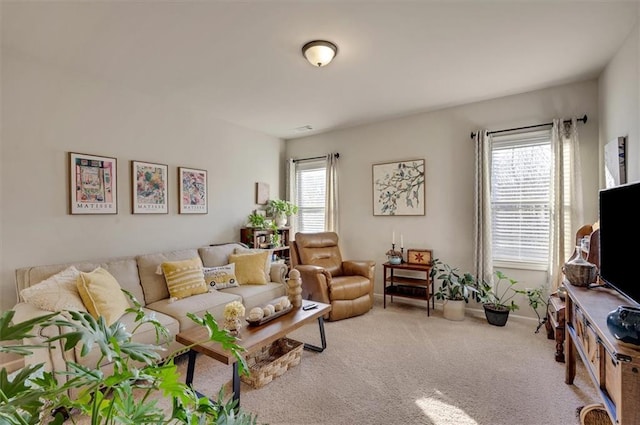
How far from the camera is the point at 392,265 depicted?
3.92 m

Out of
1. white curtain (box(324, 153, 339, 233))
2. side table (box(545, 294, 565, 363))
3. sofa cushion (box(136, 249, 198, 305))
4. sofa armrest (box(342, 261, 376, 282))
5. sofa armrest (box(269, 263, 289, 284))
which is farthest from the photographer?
white curtain (box(324, 153, 339, 233))

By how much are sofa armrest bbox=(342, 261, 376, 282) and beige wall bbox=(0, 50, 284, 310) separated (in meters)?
1.82

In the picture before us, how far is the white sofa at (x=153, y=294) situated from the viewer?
2.01m

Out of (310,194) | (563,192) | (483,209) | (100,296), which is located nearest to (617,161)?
(563,192)

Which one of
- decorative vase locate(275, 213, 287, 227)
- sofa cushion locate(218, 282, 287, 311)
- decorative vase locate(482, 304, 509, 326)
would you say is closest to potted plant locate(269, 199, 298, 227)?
decorative vase locate(275, 213, 287, 227)

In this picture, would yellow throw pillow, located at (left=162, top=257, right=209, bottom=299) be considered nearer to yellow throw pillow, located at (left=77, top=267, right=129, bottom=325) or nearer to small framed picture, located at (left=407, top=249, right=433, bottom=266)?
yellow throw pillow, located at (left=77, top=267, right=129, bottom=325)

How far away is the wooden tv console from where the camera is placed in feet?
3.84

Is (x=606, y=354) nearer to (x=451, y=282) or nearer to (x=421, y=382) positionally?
(x=421, y=382)

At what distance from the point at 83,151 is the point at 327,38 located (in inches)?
100

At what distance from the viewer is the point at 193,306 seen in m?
2.74

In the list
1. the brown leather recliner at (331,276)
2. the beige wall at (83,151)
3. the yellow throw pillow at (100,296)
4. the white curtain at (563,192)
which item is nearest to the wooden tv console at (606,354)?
the white curtain at (563,192)

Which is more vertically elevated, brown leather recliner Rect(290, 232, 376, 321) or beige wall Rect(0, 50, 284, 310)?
beige wall Rect(0, 50, 284, 310)

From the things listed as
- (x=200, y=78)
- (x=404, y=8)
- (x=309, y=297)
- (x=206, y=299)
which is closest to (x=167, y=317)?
(x=206, y=299)

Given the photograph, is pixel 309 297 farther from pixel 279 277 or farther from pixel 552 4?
pixel 552 4
